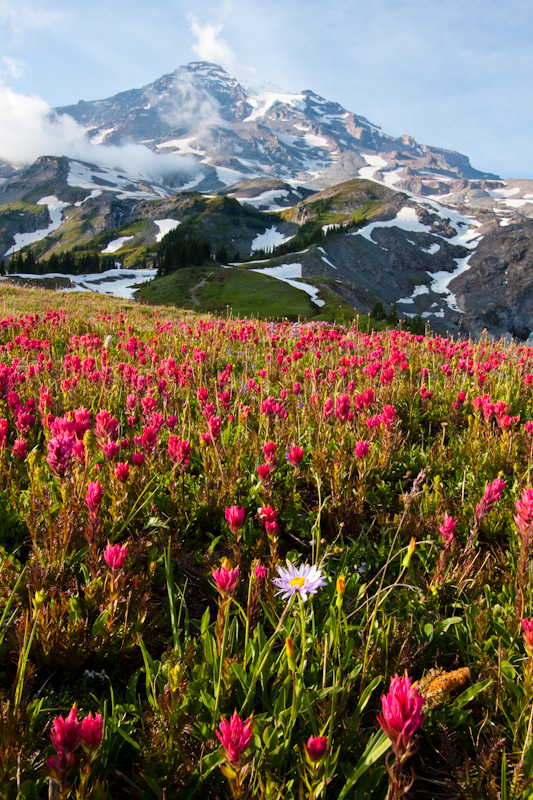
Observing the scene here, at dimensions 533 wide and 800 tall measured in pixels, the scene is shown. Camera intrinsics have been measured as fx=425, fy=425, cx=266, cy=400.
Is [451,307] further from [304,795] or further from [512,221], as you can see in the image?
[304,795]

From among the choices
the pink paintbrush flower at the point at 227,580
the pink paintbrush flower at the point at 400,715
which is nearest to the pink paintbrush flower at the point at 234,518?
the pink paintbrush flower at the point at 227,580

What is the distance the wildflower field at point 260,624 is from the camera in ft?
4.28

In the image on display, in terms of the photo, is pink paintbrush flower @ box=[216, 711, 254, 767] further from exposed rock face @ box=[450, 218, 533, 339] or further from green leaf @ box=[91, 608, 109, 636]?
exposed rock face @ box=[450, 218, 533, 339]

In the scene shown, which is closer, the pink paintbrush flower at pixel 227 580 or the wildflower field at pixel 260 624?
the wildflower field at pixel 260 624

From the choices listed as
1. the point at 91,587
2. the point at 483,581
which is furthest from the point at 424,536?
the point at 91,587

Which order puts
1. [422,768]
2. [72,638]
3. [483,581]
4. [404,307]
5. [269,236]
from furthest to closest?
1. [269,236]
2. [404,307]
3. [483,581]
4. [72,638]
5. [422,768]

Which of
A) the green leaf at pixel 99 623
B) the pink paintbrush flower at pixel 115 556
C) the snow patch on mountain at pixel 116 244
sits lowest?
the green leaf at pixel 99 623

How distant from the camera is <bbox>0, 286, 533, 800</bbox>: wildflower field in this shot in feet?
4.28

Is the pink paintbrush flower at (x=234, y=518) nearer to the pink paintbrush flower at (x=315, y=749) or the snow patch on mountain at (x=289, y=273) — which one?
the pink paintbrush flower at (x=315, y=749)

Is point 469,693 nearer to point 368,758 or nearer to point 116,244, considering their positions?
point 368,758

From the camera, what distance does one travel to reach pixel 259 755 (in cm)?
133

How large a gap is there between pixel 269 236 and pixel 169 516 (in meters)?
206

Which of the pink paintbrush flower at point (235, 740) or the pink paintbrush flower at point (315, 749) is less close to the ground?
the pink paintbrush flower at point (235, 740)

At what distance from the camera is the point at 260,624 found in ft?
5.66
